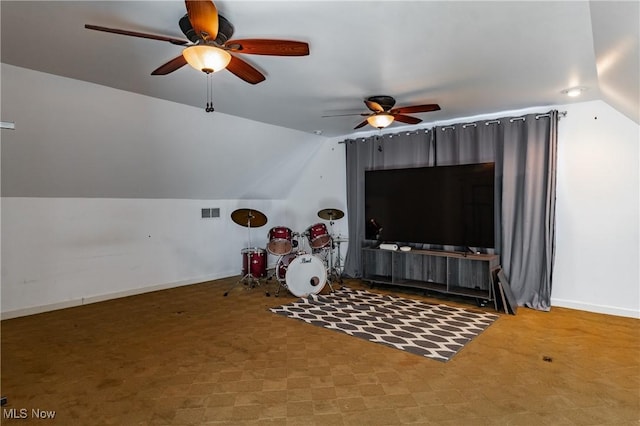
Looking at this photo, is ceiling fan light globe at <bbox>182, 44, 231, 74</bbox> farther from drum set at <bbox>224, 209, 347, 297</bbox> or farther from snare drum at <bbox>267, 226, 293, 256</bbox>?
snare drum at <bbox>267, 226, 293, 256</bbox>

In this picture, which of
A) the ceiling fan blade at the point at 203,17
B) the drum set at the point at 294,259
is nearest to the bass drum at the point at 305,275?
the drum set at the point at 294,259

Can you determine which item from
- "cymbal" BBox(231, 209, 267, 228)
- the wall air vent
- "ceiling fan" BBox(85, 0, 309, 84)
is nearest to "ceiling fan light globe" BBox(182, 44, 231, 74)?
"ceiling fan" BBox(85, 0, 309, 84)

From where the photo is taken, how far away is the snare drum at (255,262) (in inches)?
225

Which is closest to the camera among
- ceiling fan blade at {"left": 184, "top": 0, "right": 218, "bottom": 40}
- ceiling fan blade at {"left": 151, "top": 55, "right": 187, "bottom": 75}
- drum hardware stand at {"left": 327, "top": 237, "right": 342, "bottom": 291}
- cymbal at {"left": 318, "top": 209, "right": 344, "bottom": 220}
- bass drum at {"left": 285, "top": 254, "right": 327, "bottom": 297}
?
ceiling fan blade at {"left": 184, "top": 0, "right": 218, "bottom": 40}

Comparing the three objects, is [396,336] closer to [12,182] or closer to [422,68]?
[422,68]

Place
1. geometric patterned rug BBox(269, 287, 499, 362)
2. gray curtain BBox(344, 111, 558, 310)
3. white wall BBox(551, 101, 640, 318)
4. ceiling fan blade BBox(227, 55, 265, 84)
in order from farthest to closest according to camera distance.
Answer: gray curtain BBox(344, 111, 558, 310)
white wall BBox(551, 101, 640, 318)
geometric patterned rug BBox(269, 287, 499, 362)
ceiling fan blade BBox(227, 55, 265, 84)

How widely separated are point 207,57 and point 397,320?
3148 millimetres

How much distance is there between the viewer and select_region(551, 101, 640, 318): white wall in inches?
155

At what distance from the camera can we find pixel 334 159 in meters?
6.40

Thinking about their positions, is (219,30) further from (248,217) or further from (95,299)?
(95,299)

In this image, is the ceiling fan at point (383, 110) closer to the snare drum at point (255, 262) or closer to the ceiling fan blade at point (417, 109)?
the ceiling fan blade at point (417, 109)

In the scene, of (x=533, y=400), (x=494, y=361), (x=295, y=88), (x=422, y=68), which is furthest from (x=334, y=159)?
(x=533, y=400)

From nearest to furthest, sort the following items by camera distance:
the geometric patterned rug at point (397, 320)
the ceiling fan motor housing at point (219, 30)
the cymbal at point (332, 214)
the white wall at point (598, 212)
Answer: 1. the ceiling fan motor housing at point (219, 30)
2. the geometric patterned rug at point (397, 320)
3. the white wall at point (598, 212)
4. the cymbal at point (332, 214)

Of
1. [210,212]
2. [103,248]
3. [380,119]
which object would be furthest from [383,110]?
[103,248]
